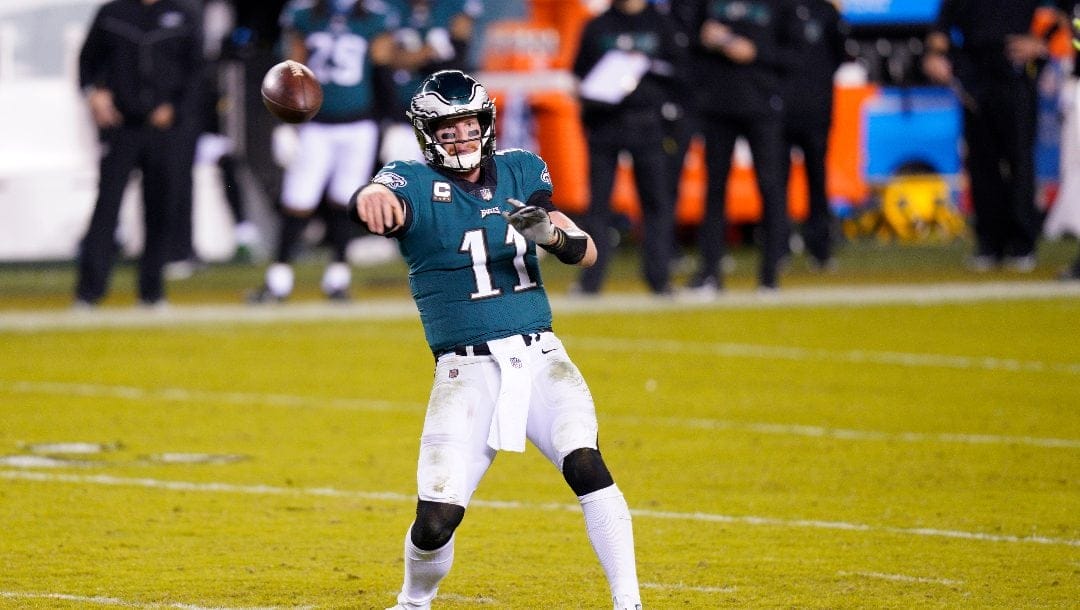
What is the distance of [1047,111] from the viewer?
2191 cm

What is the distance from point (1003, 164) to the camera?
680 inches

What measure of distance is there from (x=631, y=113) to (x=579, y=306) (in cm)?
157

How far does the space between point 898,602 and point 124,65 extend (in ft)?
31.8

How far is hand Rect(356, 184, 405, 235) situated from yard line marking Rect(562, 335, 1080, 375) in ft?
22.2

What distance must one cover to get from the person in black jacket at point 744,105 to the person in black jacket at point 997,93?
5.83 ft

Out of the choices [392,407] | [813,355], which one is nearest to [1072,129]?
[813,355]

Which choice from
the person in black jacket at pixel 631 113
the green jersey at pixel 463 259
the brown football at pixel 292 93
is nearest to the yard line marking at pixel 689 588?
the green jersey at pixel 463 259

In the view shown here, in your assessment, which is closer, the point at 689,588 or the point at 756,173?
the point at 689,588

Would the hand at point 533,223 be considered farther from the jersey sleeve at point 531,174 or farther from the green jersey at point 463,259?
the jersey sleeve at point 531,174

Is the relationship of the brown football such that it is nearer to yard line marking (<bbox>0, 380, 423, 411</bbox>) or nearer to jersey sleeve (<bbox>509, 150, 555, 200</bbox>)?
jersey sleeve (<bbox>509, 150, 555, 200</bbox>)

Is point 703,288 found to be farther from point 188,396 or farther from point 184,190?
point 188,396

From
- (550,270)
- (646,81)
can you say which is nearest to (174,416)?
(646,81)

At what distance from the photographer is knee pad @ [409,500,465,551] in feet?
18.1

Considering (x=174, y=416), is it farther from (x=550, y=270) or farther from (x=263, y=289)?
(x=550, y=270)
